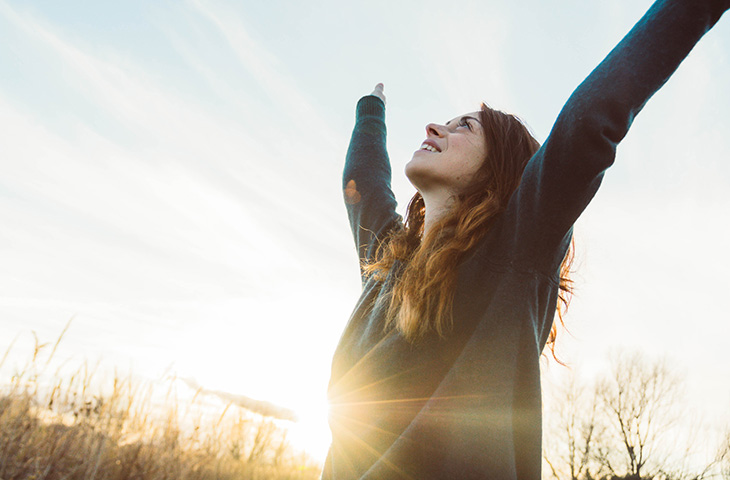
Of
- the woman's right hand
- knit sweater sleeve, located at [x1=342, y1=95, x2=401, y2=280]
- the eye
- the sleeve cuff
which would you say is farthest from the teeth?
the woman's right hand

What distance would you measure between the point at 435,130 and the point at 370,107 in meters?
1.08

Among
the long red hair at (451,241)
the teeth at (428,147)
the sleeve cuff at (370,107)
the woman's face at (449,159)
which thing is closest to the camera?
the long red hair at (451,241)

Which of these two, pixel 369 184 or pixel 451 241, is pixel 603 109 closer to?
pixel 451 241

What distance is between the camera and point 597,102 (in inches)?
38.7

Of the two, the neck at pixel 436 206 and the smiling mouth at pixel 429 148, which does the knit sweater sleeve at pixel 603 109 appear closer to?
the neck at pixel 436 206

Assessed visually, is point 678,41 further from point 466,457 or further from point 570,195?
point 466,457

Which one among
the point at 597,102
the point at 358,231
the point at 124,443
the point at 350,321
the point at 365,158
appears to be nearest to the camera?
the point at 597,102

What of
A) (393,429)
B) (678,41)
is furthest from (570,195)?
(393,429)

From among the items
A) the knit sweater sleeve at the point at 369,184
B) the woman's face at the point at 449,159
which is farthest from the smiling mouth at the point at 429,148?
the knit sweater sleeve at the point at 369,184

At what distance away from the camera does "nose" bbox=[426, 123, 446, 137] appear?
5.61 ft

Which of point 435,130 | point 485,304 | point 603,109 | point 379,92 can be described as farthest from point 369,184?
point 603,109

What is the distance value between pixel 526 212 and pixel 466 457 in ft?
1.98

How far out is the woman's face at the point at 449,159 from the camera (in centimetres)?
158

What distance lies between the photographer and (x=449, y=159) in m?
1.59
